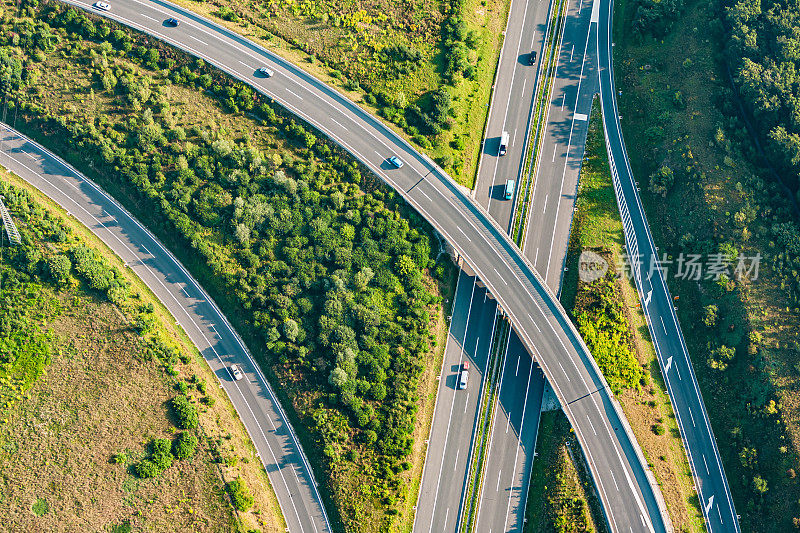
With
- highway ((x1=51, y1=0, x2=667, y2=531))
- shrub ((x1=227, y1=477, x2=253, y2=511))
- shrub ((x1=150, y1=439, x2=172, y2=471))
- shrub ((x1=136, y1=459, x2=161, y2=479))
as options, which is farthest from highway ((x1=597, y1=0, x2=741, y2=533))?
shrub ((x1=136, y1=459, x2=161, y2=479))

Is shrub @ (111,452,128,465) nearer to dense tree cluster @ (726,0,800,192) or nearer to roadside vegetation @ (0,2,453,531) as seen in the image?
roadside vegetation @ (0,2,453,531)

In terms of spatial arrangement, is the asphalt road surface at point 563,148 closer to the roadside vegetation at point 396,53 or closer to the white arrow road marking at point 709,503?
the roadside vegetation at point 396,53

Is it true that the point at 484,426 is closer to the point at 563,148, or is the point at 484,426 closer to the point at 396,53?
the point at 563,148

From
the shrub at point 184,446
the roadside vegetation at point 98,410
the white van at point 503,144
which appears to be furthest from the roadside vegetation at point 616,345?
the shrub at point 184,446

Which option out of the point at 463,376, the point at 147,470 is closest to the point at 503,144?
the point at 463,376

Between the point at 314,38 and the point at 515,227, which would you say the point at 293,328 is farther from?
the point at 314,38

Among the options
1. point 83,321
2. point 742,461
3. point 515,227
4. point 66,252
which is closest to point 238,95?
point 66,252
